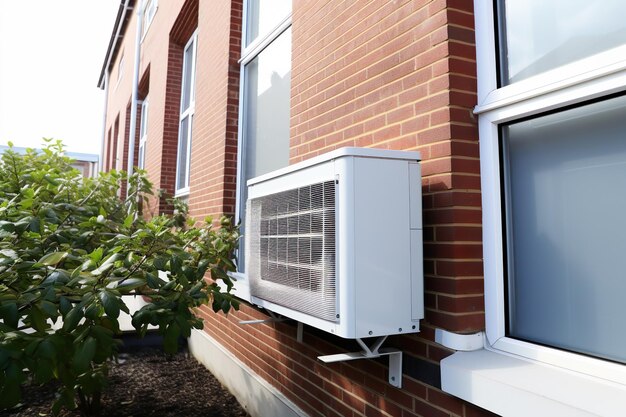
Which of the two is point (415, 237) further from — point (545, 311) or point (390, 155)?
point (545, 311)

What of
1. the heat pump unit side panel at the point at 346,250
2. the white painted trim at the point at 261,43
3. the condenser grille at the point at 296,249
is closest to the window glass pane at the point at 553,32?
the heat pump unit side panel at the point at 346,250

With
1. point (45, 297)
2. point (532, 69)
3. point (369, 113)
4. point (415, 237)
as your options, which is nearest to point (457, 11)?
point (532, 69)

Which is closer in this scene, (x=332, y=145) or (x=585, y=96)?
(x=585, y=96)

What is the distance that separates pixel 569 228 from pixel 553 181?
0.63 feet

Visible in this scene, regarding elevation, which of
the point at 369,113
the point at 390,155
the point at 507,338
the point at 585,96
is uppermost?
the point at 369,113

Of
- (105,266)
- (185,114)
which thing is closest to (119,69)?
(185,114)

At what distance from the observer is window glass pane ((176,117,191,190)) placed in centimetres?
734

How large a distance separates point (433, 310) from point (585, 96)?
1.03 meters

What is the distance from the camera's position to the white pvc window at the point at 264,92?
3.90 metres

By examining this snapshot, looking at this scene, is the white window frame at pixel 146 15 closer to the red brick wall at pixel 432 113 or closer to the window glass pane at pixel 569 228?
the red brick wall at pixel 432 113

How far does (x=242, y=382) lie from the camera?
3988 mm

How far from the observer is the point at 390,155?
1993 millimetres

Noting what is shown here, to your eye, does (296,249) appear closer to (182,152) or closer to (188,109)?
(188,109)

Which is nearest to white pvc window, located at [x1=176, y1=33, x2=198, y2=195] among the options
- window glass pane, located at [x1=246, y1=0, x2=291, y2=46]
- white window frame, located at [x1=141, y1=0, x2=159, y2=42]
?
window glass pane, located at [x1=246, y1=0, x2=291, y2=46]
